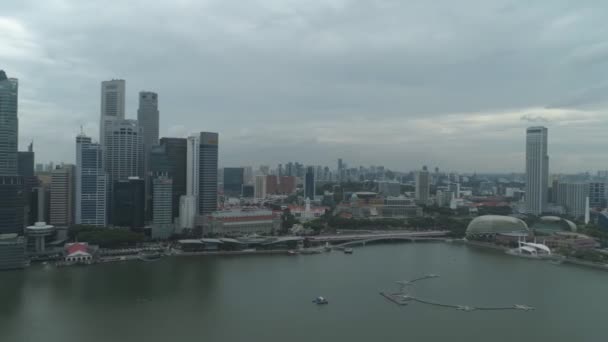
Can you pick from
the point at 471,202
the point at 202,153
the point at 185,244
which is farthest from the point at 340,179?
the point at 185,244

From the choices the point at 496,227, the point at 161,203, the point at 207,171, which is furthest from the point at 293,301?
the point at 207,171

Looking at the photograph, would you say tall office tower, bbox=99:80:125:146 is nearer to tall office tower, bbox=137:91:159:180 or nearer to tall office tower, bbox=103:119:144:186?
tall office tower, bbox=137:91:159:180

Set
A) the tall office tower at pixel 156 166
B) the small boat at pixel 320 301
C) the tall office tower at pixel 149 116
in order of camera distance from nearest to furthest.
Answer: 1. the small boat at pixel 320 301
2. the tall office tower at pixel 156 166
3. the tall office tower at pixel 149 116

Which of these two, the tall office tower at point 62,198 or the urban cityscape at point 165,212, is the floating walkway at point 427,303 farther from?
the tall office tower at point 62,198

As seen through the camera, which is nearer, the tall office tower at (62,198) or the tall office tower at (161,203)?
the tall office tower at (62,198)

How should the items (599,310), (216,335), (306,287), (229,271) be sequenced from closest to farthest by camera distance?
(216,335) → (599,310) → (306,287) → (229,271)

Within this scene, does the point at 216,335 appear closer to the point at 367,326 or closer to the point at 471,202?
the point at 367,326

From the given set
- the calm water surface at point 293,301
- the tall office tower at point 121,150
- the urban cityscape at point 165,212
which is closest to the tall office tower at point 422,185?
the urban cityscape at point 165,212
